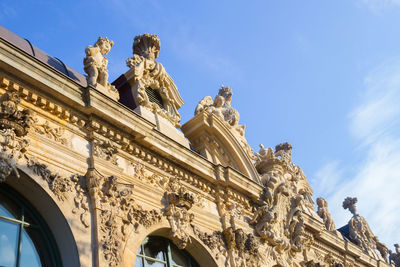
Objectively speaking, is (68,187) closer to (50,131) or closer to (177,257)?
(50,131)

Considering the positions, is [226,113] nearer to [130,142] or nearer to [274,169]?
[274,169]

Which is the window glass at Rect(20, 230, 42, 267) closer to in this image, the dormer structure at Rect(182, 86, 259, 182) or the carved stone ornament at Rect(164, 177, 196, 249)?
the carved stone ornament at Rect(164, 177, 196, 249)

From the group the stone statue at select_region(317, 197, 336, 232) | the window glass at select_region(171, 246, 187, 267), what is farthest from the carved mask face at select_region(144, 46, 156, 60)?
the stone statue at select_region(317, 197, 336, 232)

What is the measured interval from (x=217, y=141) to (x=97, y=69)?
13.7 ft

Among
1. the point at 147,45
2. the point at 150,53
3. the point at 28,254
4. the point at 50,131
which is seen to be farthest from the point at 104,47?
the point at 28,254

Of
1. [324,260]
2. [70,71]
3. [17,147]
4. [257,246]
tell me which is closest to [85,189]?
[17,147]

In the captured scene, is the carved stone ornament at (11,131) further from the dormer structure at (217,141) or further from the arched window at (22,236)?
the dormer structure at (217,141)

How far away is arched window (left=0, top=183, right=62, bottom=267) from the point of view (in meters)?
7.14

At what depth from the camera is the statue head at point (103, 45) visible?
35.4ft

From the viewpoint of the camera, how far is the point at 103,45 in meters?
10.8

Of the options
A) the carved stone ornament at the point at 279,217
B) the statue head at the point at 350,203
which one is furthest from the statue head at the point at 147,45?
the statue head at the point at 350,203

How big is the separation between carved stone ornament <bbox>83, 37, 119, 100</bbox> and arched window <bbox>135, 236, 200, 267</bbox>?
3.23m

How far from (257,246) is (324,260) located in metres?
4.88

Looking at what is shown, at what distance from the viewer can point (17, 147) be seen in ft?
24.4
